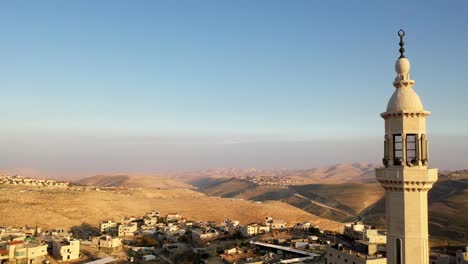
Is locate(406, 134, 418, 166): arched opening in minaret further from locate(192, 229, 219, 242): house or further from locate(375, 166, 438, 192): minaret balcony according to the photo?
locate(192, 229, 219, 242): house

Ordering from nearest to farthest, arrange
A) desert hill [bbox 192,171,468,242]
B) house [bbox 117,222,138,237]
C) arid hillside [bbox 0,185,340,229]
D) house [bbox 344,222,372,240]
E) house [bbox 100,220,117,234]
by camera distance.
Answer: house [bbox 344,222,372,240], house [bbox 117,222,138,237], house [bbox 100,220,117,234], arid hillside [bbox 0,185,340,229], desert hill [bbox 192,171,468,242]

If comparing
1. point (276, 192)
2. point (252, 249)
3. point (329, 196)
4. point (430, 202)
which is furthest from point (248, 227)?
point (276, 192)

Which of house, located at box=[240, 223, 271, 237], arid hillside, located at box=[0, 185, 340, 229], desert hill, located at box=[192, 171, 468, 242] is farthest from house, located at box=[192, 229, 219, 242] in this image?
desert hill, located at box=[192, 171, 468, 242]

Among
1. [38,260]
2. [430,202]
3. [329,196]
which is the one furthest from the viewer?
[329,196]

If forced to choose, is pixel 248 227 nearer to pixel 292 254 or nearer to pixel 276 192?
pixel 292 254

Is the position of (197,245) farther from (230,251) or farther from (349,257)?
(349,257)

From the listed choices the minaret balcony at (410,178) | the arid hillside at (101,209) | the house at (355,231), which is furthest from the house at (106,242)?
the minaret balcony at (410,178)

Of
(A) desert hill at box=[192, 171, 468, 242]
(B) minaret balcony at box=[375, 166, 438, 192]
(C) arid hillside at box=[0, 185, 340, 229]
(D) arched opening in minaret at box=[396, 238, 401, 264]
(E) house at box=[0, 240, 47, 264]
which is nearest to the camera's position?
(B) minaret balcony at box=[375, 166, 438, 192]
